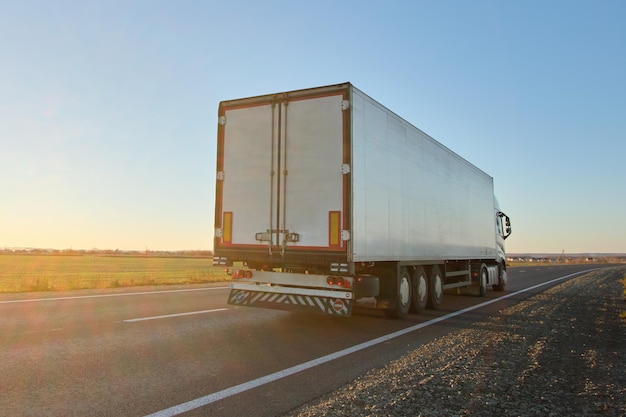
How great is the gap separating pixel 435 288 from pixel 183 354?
698 cm

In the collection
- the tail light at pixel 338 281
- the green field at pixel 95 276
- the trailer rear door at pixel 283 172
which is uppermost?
the trailer rear door at pixel 283 172

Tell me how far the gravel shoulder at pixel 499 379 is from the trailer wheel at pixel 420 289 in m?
2.07

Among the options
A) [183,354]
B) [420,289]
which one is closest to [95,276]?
[420,289]

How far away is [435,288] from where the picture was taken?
11.1m

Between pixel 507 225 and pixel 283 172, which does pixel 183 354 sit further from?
pixel 507 225

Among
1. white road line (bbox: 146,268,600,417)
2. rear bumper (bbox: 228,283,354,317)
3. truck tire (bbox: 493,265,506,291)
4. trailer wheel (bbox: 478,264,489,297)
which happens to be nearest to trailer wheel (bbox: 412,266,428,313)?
white road line (bbox: 146,268,600,417)

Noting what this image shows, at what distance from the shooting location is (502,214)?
1769cm

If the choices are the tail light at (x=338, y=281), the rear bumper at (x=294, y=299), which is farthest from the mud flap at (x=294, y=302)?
the tail light at (x=338, y=281)

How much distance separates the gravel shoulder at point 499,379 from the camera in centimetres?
383

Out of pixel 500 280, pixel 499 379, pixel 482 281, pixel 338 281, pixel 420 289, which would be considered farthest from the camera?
pixel 500 280

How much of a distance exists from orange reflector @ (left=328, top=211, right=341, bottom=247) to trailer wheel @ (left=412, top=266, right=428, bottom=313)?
3165 millimetres

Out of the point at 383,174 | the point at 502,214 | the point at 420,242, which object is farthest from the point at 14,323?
the point at 502,214

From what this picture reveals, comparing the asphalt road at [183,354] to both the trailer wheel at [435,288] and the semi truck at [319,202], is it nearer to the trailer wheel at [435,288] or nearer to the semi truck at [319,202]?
the trailer wheel at [435,288]

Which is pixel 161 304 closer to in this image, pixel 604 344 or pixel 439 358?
pixel 439 358
